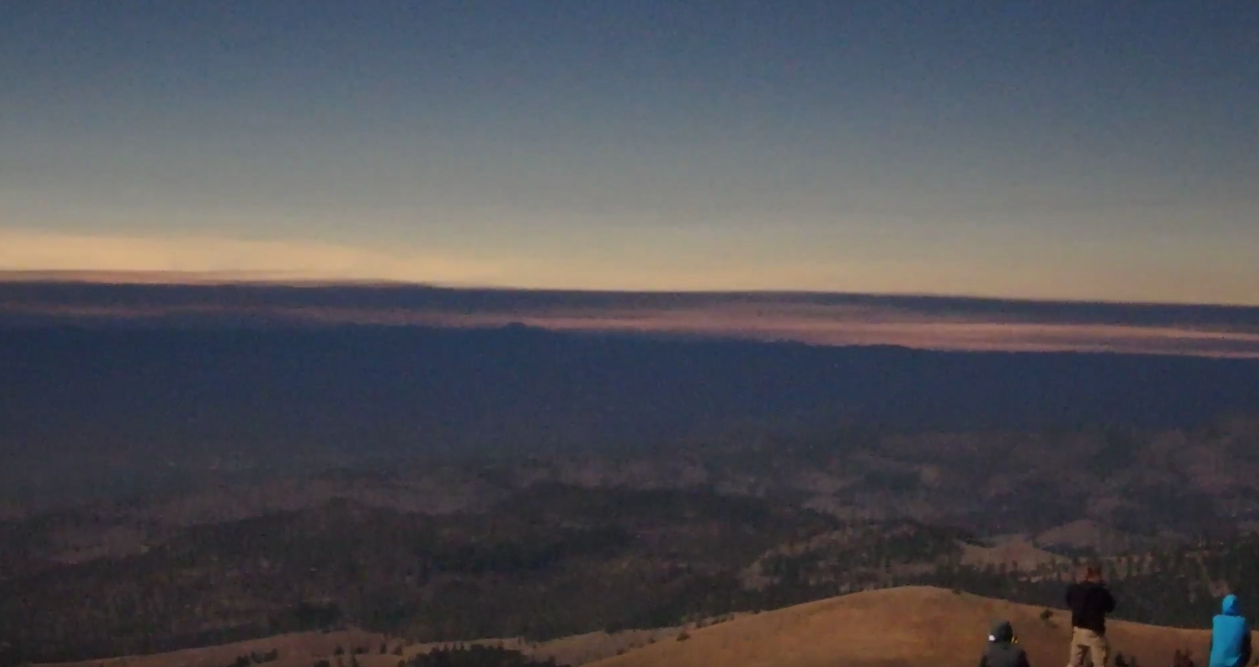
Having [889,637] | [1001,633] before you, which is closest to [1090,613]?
[1001,633]

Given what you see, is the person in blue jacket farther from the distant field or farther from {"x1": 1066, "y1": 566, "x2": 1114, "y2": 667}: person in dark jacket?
the distant field

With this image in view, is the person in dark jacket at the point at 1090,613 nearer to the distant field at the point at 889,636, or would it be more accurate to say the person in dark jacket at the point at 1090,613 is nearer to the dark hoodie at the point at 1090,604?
the dark hoodie at the point at 1090,604

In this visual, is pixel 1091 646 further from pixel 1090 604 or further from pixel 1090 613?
pixel 1090 604

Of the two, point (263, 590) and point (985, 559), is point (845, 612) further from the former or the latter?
point (263, 590)

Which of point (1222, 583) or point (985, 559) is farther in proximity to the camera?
point (985, 559)

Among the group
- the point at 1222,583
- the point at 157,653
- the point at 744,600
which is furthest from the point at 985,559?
the point at 157,653
